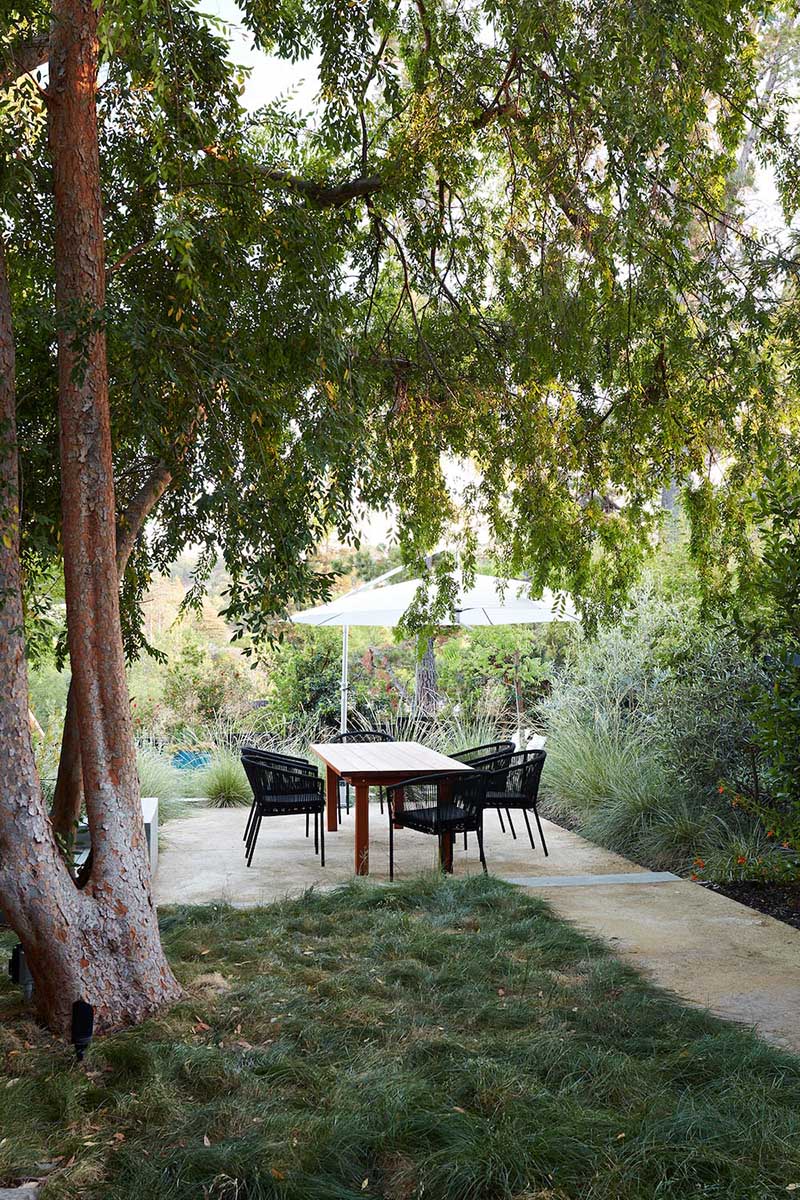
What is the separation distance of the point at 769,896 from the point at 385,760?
9.21 ft

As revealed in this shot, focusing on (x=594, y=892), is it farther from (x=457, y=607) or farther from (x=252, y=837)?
(x=457, y=607)

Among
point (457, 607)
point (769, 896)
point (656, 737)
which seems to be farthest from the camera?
point (457, 607)

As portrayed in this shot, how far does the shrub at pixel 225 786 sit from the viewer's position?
422 inches

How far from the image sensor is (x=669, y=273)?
5.47m

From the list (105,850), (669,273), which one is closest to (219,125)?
(669,273)

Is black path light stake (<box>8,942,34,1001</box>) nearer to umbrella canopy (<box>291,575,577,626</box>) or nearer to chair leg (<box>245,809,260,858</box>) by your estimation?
chair leg (<box>245,809,260,858</box>)

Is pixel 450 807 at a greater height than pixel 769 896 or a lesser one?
greater

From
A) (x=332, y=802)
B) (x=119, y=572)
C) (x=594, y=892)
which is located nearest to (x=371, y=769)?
(x=594, y=892)

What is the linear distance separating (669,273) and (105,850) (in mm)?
3913

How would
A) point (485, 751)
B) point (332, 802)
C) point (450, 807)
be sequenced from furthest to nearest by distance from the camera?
point (485, 751) < point (332, 802) < point (450, 807)

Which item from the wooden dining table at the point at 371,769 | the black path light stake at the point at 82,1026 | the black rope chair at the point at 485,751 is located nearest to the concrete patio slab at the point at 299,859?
the wooden dining table at the point at 371,769

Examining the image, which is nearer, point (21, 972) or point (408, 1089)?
point (408, 1089)

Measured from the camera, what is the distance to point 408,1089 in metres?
3.43

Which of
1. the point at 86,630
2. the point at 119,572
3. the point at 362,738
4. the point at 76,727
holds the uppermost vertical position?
the point at 119,572
